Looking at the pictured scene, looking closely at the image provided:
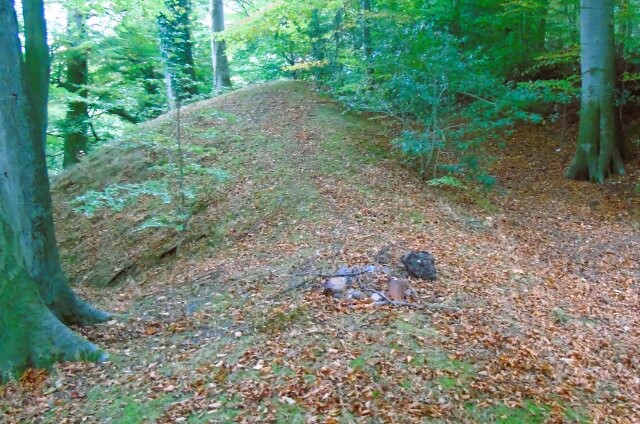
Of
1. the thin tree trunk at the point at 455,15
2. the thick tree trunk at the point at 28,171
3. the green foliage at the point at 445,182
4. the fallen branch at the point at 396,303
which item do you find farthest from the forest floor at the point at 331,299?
the thin tree trunk at the point at 455,15

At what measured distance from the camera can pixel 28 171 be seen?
16.5ft

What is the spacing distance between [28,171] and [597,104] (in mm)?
10253

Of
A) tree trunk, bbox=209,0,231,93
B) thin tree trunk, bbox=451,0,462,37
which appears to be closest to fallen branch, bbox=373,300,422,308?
thin tree trunk, bbox=451,0,462,37

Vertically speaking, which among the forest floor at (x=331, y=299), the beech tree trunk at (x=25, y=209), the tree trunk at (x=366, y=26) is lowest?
the forest floor at (x=331, y=299)

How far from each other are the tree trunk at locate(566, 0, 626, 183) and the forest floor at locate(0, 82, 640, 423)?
0.67 m

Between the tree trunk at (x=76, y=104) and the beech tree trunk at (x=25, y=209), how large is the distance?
8265 millimetres

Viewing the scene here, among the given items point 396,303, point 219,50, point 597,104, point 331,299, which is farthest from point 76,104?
point 597,104

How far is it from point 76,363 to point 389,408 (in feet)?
9.24

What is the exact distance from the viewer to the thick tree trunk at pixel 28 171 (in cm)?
468

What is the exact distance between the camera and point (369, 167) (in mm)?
10461

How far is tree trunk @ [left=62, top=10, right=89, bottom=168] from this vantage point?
12.9 metres

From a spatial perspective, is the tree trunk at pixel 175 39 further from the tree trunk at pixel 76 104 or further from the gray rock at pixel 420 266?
the gray rock at pixel 420 266

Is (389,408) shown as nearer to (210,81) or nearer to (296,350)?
(296,350)

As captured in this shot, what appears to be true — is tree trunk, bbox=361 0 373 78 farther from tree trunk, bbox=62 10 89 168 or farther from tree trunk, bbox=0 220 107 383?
tree trunk, bbox=0 220 107 383
